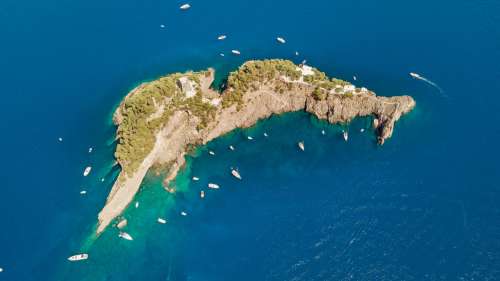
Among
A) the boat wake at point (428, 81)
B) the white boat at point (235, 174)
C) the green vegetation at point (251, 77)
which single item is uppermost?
the boat wake at point (428, 81)

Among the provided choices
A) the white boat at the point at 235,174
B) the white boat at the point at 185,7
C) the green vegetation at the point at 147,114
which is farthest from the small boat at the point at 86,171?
the white boat at the point at 185,7

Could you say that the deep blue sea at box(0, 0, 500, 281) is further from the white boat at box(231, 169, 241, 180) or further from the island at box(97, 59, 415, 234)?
the island at box(97, 59, 415, 234)

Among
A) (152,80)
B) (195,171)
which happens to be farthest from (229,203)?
(152,80)

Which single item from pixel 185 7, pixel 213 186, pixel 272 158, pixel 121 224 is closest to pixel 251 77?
pixel 272 158

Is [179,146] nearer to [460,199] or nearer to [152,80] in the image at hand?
[152,80]

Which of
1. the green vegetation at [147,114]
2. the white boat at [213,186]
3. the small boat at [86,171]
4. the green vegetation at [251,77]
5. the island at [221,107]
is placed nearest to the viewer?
the white boat at [213,186]

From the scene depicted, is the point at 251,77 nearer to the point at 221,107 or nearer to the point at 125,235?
the point at 221,107

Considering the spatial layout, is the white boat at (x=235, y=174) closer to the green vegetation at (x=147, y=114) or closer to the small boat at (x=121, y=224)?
the green vegetation at (x=147, y=114)
